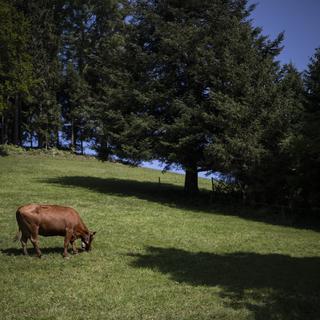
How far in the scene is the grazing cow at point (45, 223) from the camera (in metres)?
15.5

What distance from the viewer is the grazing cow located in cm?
1552

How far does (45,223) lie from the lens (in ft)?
51.5

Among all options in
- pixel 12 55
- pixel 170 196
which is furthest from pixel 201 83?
pixel 12 55

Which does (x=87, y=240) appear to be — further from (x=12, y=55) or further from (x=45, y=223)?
(x=12, y=55)

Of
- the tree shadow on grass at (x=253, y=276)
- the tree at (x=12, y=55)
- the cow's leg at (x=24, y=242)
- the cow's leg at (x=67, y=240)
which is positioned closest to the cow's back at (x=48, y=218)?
the cow's leg at (x=67, y=240)

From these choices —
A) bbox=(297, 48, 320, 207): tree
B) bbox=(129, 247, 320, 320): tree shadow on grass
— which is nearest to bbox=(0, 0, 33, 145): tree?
bbox=(297, 48, 320, 207): tree

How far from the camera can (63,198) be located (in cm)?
2977

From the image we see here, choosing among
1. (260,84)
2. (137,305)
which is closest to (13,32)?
(260,84)

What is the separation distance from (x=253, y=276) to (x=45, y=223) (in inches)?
264

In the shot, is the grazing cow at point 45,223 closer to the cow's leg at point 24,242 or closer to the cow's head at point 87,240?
the cow's leg at point 24,242

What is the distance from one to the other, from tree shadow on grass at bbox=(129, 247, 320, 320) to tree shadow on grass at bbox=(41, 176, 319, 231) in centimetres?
1076

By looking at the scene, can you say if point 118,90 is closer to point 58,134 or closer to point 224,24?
point 224,24

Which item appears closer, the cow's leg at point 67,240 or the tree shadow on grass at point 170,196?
the cow's leg at point 67,240

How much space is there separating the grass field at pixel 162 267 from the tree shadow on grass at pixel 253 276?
30 millimetres
